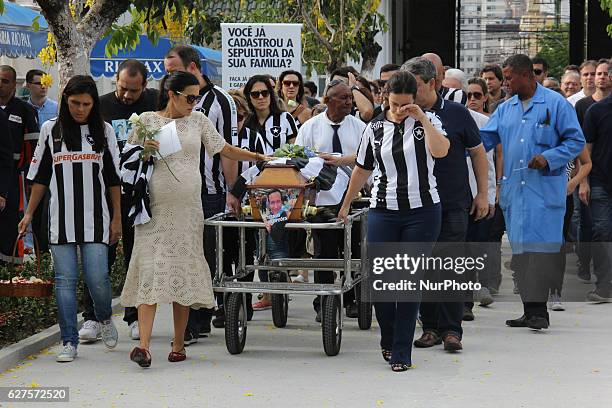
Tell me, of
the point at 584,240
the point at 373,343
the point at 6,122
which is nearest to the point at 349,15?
the point at 584,240

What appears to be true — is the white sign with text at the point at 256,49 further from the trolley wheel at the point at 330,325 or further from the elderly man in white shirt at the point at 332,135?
the trolley wheel at the point at 330,325

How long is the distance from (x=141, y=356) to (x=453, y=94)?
3.68m

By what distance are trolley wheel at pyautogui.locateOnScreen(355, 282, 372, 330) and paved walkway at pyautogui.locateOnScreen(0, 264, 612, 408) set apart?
0.26 feet

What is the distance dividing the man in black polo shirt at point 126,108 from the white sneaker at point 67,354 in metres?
0.71

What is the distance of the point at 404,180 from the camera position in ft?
28.5

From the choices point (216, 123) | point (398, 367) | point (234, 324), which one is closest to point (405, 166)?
point (398, 367)

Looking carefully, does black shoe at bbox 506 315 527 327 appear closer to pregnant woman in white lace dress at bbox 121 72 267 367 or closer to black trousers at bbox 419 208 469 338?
black trousers at bbox 419 208 469 338

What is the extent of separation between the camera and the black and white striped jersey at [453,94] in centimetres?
1084

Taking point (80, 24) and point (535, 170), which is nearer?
point (535, 170)

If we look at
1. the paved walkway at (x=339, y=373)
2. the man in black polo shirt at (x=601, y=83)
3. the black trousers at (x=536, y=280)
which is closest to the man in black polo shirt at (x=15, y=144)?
the paved walkway at (x=339, y=373)

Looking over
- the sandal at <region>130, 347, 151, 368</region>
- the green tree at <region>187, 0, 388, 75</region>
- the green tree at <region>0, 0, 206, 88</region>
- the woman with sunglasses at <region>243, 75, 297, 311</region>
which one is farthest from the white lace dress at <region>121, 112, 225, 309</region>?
the green tree at <region>187, 0, 388, 75</region>

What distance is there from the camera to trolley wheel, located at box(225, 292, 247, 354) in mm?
9336

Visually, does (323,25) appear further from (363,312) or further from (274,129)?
(363,312)

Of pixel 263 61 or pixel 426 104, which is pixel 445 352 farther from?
pixel 263 61
